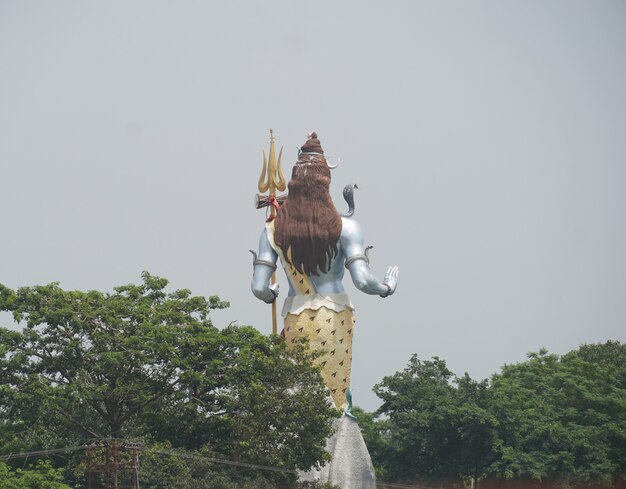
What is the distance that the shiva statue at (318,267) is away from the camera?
32.0m

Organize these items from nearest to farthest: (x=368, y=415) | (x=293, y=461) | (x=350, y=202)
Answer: (x=293, y=461)
(x=350, y=202)
(x=368, y=415)

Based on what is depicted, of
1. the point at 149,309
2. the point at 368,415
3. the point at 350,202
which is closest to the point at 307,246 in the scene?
the point at 350,202

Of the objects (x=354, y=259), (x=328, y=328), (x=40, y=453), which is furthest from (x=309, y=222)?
(x=40, y=453)

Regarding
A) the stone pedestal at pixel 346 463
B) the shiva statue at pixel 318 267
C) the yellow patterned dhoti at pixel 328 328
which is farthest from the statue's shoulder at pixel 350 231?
the stone pedestal at pixel 346 463

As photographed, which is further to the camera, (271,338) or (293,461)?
(271,338)

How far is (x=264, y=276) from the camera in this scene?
32.4 m

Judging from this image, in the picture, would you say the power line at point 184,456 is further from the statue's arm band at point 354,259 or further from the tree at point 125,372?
the statue's arm band at point 354,259

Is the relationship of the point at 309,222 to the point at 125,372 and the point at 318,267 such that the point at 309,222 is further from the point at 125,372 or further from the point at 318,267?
the point at 125,372

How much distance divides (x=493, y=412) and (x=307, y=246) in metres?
5.54

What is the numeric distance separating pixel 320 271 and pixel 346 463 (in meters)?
3.62

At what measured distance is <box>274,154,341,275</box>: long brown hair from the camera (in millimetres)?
31984

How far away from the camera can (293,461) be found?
30453mm

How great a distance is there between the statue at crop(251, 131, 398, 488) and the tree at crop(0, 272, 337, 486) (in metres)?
0.64

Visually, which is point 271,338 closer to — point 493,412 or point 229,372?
point 229,372
